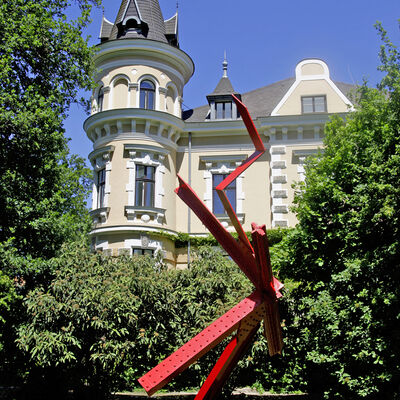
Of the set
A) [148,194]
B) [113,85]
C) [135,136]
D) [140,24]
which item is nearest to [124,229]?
[148,194]

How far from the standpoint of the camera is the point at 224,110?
25.4m

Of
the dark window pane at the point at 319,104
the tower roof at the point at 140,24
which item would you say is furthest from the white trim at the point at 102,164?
the dark window pane at the point at 319,104

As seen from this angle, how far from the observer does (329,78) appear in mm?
24609

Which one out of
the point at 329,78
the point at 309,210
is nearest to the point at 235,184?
the point at 329,78

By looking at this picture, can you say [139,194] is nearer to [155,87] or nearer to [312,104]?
[155,87]

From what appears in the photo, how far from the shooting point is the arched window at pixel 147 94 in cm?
2367

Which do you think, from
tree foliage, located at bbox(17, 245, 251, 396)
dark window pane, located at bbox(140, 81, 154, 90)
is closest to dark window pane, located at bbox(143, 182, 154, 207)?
dark window pane, located at bbox(140, 81, 154, 90)

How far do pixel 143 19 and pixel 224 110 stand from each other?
6232 mm

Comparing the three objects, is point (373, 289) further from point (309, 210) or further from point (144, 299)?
point (144, 299)

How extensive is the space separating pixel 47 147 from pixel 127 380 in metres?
7.76

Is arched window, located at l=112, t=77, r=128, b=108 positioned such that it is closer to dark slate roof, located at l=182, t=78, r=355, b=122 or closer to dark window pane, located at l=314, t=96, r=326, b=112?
dark slate roof, located at l=182, t=78, r=355, b=122

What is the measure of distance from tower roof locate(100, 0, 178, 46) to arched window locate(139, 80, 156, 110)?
7.59 ft

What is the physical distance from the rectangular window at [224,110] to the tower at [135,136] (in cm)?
215

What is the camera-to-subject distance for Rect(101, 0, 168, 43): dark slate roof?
80.7 feet
